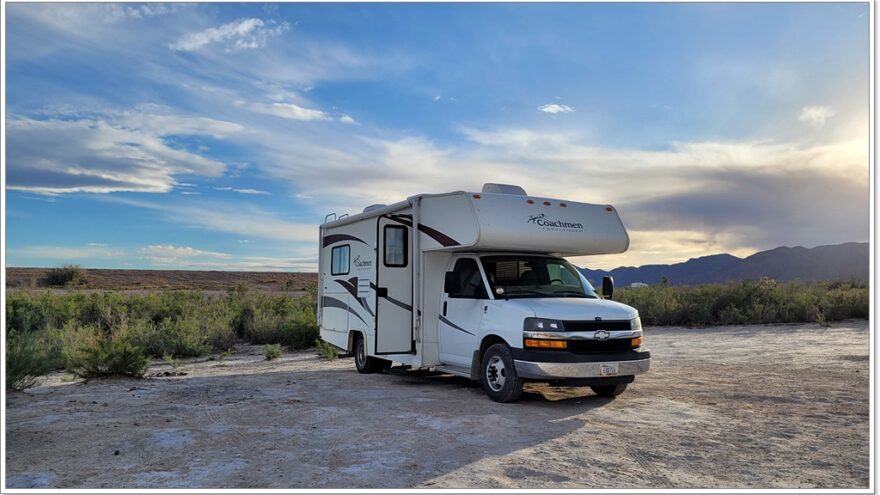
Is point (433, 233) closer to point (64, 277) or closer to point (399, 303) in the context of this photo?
point (399, 303)

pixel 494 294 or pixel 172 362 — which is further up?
pixel 494 294

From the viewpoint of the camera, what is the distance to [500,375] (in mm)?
9781

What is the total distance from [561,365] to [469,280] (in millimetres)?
2198

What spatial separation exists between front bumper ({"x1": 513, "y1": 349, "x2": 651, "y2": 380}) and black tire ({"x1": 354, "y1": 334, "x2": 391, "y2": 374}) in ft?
13.3

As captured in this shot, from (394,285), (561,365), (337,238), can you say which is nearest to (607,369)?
(561,365)

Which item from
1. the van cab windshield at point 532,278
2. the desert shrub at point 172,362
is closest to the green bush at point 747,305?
the van cab windshield at point 532,278

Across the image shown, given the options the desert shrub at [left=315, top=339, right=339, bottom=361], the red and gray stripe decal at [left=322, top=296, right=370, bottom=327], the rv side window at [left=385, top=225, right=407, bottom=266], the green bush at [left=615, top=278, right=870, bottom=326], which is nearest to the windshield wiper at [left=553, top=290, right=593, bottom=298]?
the rv side window at [left=385, top=225, right=407, bottom=266]

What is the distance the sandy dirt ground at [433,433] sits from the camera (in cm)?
638

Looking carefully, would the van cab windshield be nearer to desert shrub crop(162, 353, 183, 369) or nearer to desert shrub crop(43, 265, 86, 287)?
desert shrub crop(162, 353, 183, 369)

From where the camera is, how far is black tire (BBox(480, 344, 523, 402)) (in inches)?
376

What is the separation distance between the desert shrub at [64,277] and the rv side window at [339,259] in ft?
153

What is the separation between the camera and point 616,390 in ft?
33.8

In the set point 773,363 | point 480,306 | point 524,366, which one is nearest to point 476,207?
point 480,306

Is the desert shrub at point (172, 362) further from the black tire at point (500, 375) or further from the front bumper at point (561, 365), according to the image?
the front bumper at point (561, 365)
